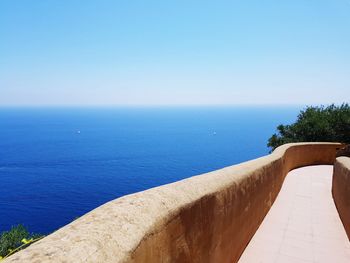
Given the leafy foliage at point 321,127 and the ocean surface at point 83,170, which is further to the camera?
the ocean surface at point 83,170

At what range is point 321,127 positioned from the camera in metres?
22.8

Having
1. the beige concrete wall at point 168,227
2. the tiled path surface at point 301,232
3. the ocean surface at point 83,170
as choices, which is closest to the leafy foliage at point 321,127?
the tiled path surface at point 301,232

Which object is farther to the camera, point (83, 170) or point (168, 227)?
point (83, 170)

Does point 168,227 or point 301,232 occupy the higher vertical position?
point 168,227

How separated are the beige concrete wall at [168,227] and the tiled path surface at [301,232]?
527 millimetres

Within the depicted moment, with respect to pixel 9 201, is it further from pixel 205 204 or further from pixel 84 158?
pixel 205 204

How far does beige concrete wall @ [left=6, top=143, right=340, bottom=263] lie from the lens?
5.97 feet

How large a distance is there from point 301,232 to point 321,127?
17716 millimetres

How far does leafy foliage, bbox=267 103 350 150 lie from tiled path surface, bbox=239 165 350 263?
42.7ft

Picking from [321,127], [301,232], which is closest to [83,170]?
[321,127]

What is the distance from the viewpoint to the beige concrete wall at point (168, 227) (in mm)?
1819

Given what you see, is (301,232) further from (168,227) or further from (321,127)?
(321,127)

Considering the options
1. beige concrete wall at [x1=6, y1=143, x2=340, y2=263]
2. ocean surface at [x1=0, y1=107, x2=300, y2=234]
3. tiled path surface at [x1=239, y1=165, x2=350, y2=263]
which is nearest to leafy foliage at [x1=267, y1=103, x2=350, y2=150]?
tiled path surface at [x1=239, y1=165, x2=350, y2=263]

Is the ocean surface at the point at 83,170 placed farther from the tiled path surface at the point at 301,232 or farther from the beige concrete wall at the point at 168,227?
the beige concrete wall at the point at 168,227
